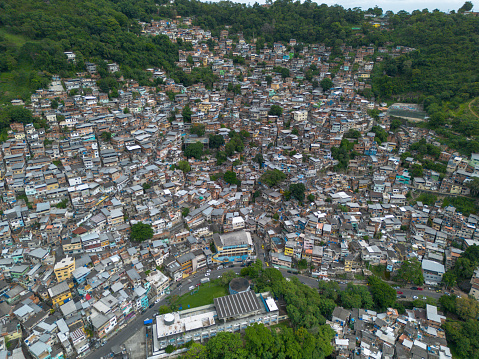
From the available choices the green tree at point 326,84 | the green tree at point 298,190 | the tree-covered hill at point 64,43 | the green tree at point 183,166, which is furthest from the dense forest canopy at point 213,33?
the green tree at point 298,190

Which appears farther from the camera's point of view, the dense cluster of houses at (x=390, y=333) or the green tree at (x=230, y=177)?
the green tree at (x=230, y=177)

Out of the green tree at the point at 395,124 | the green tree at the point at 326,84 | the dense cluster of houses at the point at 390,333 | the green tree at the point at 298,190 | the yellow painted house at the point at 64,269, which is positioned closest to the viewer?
the dense cluster of houses at the point at 390,333

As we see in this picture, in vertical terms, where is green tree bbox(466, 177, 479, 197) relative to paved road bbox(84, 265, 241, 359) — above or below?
above

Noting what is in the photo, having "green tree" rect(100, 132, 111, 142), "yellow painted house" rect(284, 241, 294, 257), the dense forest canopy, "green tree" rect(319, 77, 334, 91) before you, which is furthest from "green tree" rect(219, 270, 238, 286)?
"green tree" rect(319, 77, 334, 91)

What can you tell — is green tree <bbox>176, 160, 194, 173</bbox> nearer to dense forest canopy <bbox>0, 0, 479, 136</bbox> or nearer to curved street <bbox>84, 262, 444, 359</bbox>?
curved street <bbox>84, 262, 444, 359</bbox>

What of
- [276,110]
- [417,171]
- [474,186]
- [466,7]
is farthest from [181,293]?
[466,7]

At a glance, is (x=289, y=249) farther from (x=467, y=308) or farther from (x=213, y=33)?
(x=213, y=33)

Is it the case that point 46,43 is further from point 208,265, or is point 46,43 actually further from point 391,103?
point 391,103

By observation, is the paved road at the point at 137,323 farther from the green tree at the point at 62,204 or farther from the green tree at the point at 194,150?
the green tree at the point at 194,150
